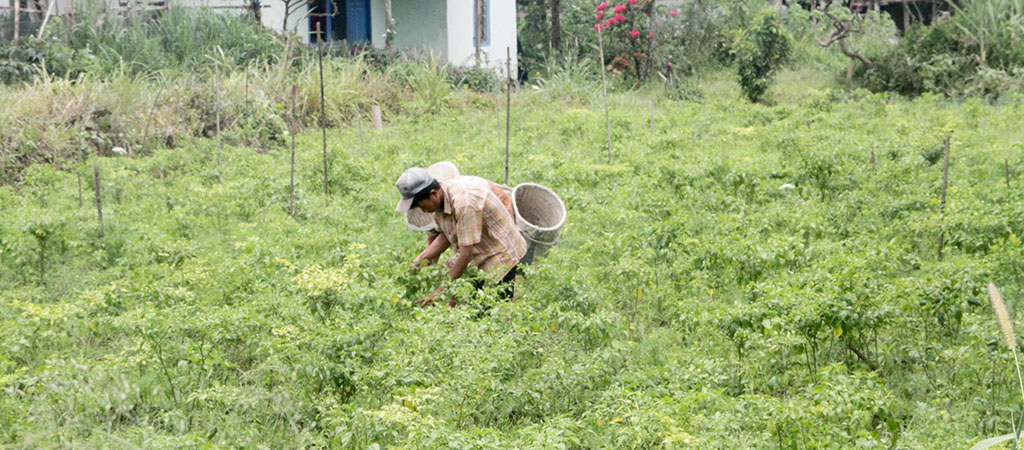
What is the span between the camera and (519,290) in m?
5.99

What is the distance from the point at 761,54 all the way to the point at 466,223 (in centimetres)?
1196

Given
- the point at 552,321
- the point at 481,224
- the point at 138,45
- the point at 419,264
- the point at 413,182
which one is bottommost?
the point at 552,321

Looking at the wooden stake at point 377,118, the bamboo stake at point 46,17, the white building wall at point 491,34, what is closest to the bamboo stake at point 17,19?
the bamboo stake at point 46,17

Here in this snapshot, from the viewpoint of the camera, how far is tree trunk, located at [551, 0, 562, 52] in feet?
70.5

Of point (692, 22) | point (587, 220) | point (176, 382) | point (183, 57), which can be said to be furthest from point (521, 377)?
point (692, 22)

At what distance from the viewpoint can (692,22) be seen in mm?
20469

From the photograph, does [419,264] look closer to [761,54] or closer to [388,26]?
[761,54]

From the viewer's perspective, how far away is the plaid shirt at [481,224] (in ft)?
18.5

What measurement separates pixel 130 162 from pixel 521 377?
6.47 m

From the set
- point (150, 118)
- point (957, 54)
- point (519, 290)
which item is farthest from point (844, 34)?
point (519, 290)

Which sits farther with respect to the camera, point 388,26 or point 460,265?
point 388,26

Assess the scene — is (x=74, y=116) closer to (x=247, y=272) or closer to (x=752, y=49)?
(x=247, y=272)

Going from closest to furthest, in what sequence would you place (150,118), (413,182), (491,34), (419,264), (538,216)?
(413,182)
(419,264)
(538,216)
(150,118)
(491,34)

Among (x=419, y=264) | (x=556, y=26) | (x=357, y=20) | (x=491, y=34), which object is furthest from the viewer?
(x=556, y=26)
